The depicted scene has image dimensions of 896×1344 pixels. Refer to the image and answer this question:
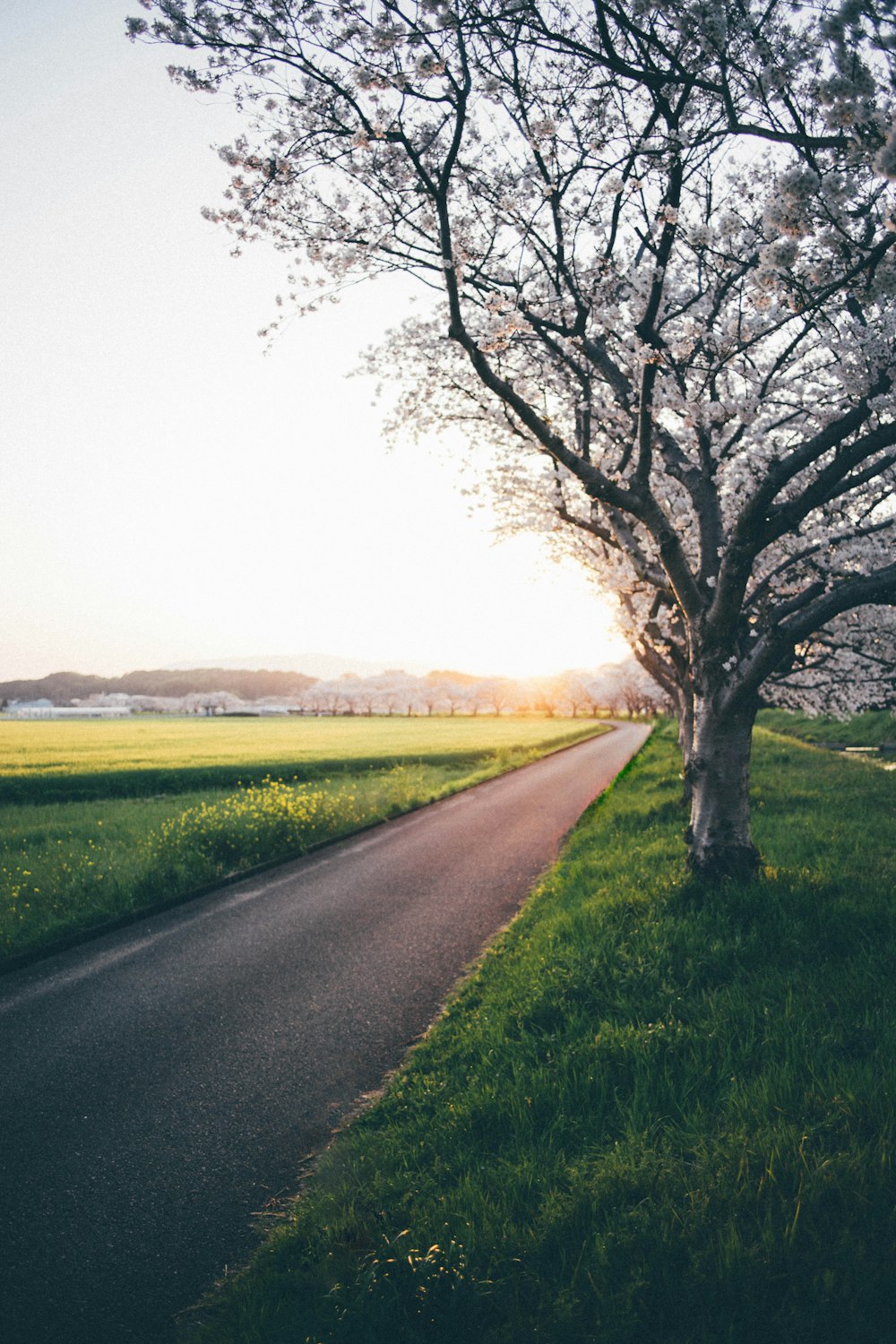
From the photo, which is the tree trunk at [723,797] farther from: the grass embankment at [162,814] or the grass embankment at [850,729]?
the grass embankment at [850,729]

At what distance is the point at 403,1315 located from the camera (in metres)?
2.88

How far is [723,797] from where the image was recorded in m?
8.05

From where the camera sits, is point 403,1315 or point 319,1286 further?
point 319,1286

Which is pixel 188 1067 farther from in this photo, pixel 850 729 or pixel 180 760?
pixel 850 729

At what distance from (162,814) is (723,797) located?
1476cm

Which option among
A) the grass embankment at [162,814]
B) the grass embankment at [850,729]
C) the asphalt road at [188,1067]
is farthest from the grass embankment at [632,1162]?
the grass embankment at [850,729]

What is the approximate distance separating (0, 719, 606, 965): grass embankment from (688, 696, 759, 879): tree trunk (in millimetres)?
8168

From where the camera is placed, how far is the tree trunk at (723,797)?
7.94 m

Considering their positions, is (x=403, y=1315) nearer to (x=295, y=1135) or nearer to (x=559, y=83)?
(x=295, y=1135)

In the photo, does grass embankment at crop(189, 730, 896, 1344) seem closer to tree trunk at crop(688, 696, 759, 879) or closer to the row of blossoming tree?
tree trunk at crop(688, 696, 759, 879)

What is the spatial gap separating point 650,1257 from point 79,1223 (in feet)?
11.0

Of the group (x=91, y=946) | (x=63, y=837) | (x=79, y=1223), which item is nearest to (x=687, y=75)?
(x=79, y=1223)

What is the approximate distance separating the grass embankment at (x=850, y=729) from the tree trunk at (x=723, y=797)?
76.9 feet

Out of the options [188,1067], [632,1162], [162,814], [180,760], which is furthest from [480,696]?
[632,1162]
